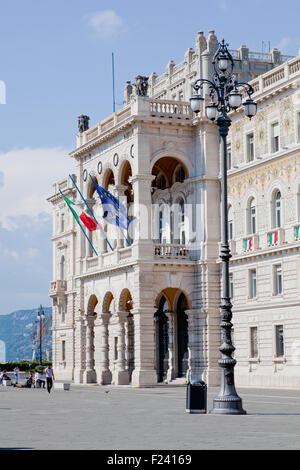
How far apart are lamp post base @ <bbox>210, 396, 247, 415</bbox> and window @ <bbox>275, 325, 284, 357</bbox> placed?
21.8 metres

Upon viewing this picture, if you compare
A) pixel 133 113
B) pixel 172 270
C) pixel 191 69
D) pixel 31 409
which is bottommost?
pixel 31 409

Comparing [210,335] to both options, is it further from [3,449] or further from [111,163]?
[3,449]

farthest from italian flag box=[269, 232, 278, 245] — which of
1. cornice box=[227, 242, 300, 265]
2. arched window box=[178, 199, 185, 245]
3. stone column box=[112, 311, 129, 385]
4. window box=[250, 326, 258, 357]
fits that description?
stone column box=[112, 311, 129, 385]

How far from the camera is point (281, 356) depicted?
49.4 meters

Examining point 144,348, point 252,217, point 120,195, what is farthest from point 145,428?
point 120,195

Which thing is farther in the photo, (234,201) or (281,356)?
(234,201)

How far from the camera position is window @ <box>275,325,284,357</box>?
162ft

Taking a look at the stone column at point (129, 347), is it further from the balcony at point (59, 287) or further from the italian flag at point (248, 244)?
the balcony at point (59, 287)

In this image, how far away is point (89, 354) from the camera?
64.0 m

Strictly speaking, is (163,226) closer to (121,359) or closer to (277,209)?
(121,359)
